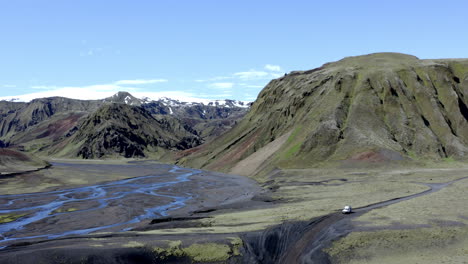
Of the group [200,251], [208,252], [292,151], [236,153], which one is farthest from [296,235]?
[236,153]

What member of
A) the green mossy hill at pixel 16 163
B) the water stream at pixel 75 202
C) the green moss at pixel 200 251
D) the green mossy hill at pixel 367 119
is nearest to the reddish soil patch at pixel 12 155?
the green mossy hill at pixel 16 163

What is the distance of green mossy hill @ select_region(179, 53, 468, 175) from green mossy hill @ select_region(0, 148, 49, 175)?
62.1 metres

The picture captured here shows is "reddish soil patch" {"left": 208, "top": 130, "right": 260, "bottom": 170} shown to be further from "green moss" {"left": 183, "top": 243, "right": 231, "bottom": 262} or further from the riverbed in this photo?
"green moss" {"left": 183, "top": 243, "right": 231, "bottom": 262}

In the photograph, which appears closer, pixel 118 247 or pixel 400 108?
pixel 118 247

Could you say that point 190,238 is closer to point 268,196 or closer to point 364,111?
point 268,196

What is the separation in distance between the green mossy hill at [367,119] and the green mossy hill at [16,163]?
6206cm

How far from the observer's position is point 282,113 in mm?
152000

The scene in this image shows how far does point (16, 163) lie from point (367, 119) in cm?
11445

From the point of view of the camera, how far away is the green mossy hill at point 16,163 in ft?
435

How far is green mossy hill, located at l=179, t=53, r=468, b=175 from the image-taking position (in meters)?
112

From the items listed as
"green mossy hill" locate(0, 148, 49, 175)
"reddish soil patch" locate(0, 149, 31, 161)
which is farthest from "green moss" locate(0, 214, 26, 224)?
"reddish soil patch" locate(0, 149, 31, 161)

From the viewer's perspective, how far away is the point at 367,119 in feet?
395

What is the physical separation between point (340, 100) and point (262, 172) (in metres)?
34.1

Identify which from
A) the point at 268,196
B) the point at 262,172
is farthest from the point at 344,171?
the point at 268,196
